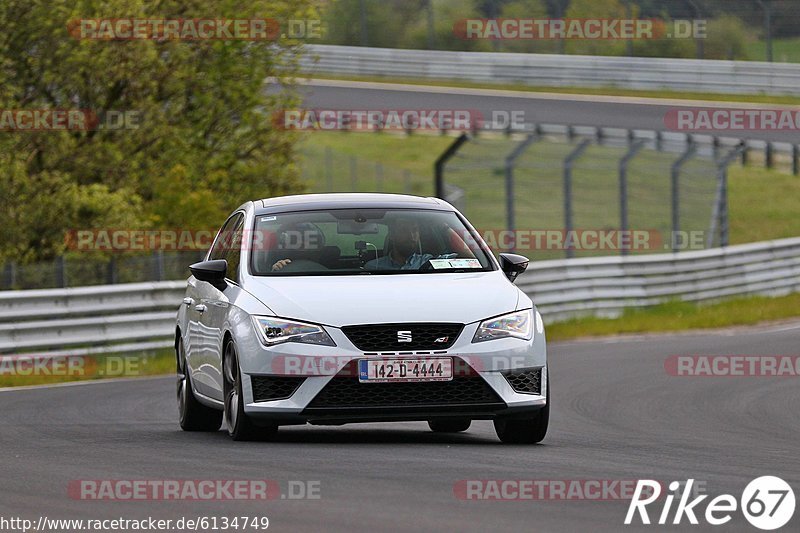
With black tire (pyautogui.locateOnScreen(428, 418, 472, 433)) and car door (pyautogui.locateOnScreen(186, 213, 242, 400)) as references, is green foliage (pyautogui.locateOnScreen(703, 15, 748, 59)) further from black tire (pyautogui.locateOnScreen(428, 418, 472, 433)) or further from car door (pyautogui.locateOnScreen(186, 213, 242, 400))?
black tire (pyautogui.locateOnScreen(428, 418, 472, 433))

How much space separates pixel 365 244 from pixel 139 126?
595 inches

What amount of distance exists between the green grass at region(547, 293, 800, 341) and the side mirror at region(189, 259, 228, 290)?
1260 cm

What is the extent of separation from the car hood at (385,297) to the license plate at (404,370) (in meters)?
0.23

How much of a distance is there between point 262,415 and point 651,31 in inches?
1347

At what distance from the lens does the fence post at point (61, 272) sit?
769 inches

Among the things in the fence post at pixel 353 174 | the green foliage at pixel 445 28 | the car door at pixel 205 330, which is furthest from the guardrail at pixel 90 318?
the green foliage at pixel 445 28

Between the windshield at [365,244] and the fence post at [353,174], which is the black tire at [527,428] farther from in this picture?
the fence post at [353,174]

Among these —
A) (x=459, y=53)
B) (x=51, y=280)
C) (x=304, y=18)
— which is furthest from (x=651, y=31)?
(x=51, y=280)

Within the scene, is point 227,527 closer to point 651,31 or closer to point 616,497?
point 616,497

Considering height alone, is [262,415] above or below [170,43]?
below

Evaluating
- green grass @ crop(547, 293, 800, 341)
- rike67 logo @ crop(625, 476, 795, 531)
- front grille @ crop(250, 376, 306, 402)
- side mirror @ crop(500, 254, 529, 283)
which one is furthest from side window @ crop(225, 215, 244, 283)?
green grass @ crop(547, 293, 800, 341)

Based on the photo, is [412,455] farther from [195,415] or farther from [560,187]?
[560,187]

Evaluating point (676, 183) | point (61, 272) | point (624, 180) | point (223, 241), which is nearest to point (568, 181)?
point (624, 180)

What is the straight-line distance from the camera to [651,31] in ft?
140
